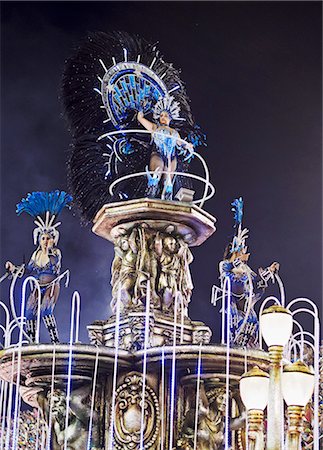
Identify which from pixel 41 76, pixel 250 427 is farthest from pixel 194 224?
pixel 41 76

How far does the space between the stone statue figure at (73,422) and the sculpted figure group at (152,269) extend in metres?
1.65

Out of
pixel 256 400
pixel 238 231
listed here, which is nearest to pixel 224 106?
pixel 238 231

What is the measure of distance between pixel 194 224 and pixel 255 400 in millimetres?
6225

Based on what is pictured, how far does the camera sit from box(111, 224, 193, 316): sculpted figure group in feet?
52.8

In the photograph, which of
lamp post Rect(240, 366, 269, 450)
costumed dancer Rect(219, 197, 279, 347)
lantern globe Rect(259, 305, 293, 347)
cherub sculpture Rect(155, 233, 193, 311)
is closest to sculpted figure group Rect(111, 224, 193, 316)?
cherub sculpture Rect(155, 233, 193, 311)

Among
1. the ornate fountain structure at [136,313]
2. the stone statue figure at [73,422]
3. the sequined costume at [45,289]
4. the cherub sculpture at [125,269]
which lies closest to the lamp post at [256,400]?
the ornate fountain structure at [136,313]

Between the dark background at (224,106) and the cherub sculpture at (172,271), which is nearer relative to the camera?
the cherub sculpture at (172,271)

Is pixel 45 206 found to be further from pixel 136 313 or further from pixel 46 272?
pixel 136 313

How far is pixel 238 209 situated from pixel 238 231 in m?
0.60

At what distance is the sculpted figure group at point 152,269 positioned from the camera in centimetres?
1609

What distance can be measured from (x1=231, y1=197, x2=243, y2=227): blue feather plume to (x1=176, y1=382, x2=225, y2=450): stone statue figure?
574 centimetres

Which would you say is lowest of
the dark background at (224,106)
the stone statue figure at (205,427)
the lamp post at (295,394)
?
the lamp post at (295,394)

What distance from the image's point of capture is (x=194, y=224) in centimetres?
1642

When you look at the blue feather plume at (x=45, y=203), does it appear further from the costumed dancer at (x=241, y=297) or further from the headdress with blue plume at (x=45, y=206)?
the costumed dancer at (x=241, y=297)
